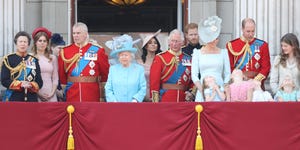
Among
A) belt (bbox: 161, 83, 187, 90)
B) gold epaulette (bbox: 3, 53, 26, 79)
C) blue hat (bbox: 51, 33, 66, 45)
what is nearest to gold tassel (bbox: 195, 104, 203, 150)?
belt (bbox: 161, 83, 187, 90)

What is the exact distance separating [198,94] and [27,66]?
2254mm

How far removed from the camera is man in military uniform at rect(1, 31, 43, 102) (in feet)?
39.9

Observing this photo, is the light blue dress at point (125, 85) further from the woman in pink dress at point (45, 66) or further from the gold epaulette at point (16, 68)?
the gold epaulette at point (16, 68)

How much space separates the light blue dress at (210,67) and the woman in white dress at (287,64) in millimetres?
763

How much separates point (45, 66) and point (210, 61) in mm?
2195

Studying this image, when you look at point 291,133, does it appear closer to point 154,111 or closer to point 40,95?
point 154,111

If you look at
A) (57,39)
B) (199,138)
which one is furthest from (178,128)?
(57,39)

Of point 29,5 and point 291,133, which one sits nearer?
point 291,133

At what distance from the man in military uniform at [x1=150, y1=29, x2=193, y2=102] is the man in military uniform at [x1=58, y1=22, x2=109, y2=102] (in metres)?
0.75

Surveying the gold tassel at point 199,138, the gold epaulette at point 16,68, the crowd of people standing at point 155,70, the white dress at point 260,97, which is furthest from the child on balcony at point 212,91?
the gold epaulette at point 16,68

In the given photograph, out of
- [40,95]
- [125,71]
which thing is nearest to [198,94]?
[125,71]

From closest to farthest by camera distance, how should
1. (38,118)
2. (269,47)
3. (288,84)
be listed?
(38,118)
(288,84)
(269,47)

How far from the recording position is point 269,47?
14250mm

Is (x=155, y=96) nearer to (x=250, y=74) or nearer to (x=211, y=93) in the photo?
(x=211, y=93)
